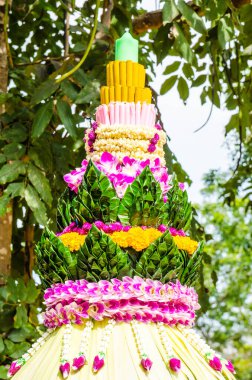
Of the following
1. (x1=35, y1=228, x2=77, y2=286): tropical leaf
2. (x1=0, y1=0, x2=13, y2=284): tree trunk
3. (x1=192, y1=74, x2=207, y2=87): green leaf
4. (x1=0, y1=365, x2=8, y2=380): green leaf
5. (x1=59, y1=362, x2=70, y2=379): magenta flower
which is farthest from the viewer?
(x1=192, y1=74, x2=207, y2=87): green leaf

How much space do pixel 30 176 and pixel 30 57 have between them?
1.17 m

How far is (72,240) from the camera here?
129 cm

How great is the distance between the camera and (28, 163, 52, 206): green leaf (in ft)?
7.63

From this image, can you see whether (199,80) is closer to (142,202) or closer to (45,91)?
(45,91)

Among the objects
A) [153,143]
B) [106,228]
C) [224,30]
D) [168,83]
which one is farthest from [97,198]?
[168,83]

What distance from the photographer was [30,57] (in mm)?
3396

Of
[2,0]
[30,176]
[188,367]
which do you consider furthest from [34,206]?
[188,367]

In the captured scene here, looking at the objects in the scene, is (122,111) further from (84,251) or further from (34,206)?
(34,206)

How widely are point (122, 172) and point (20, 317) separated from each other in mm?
1169

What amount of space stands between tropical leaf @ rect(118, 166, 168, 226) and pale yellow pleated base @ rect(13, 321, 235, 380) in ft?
0.55

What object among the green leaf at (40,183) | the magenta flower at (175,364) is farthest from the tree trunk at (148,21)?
the magenta flower at (175,364)

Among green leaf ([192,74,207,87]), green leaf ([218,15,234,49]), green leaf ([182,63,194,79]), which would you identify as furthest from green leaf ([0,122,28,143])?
green leaf ([192,74,207,87])

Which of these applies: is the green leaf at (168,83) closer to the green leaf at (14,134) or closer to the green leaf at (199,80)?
the green leaf at (199,80)

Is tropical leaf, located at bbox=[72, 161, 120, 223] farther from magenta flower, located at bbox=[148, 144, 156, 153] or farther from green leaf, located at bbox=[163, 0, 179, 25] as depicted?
green leaf, located at bbox=[163, 0, 179, 25]
